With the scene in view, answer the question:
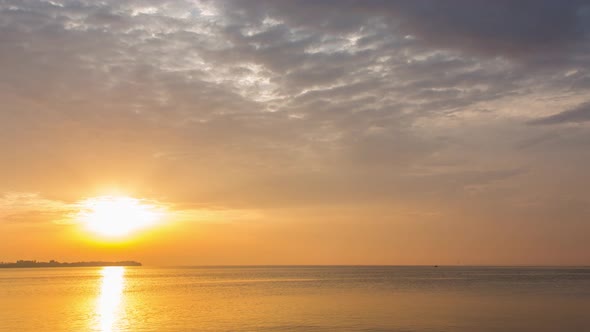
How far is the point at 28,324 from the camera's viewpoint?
50.3 meters

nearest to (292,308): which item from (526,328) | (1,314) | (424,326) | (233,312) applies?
(233,312)

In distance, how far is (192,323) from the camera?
5034 cm

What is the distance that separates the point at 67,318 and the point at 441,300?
151ft

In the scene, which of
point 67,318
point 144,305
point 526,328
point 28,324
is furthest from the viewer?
point 144,305

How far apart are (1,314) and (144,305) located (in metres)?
16.7

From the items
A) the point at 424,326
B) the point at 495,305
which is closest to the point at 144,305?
the point at 424,326

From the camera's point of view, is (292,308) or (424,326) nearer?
(424,326)

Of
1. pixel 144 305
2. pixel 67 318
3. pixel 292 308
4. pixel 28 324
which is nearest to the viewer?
pixel 28 324

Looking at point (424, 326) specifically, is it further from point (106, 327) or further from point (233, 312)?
point (106, 327)

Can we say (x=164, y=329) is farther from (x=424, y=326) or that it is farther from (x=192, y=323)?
(x=424, y=326)

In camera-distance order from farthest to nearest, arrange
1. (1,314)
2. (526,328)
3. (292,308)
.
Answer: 1. (292,308)
2. (1,314)
3. (526,328)

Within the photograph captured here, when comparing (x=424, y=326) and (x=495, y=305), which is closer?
(x=424, y=326)

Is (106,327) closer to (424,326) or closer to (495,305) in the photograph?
(424,326)

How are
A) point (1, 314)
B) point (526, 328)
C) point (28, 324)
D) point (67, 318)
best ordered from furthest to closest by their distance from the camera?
1. point (1, 314)
2. point (67, 318)
3. point (28, 324)
4. point (526, 328)
